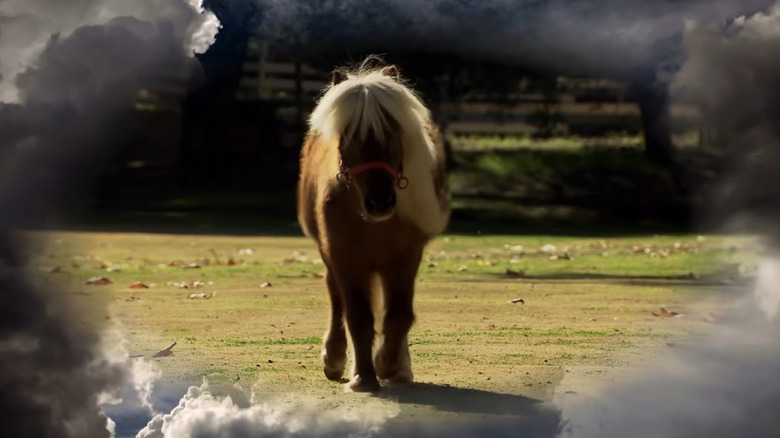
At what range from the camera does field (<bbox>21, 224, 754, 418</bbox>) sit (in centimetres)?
791

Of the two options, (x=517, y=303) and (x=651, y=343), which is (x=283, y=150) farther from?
(x=651, y=343)

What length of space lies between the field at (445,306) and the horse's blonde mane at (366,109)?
4.79 ft

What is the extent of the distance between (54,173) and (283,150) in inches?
618

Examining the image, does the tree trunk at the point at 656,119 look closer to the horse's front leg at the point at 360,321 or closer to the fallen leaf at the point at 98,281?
the horse's front leg at the point at 360,321

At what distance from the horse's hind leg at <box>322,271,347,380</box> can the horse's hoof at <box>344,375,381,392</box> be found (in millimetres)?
529

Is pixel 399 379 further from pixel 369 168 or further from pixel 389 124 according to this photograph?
pixel 389 124

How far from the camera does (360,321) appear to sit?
7.63 metres

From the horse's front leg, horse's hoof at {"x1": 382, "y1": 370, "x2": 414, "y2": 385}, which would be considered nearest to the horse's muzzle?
the horse's front leg

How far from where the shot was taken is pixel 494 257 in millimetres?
16703

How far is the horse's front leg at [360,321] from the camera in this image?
299 inches

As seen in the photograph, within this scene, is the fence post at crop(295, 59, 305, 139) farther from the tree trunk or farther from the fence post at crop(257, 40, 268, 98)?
the tree trunk

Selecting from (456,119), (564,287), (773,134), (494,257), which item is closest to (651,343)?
(773,134)

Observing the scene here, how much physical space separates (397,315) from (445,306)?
4.05m

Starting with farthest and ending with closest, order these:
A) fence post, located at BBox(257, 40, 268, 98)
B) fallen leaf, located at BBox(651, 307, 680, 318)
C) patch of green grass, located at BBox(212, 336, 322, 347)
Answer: fence post, located at BBox(257, 40, 268, 98) → fallen leaf, located at BBox(651, 307, 680, 318) → patch of green grass, located at BBox(212, 336, 322, 347)
